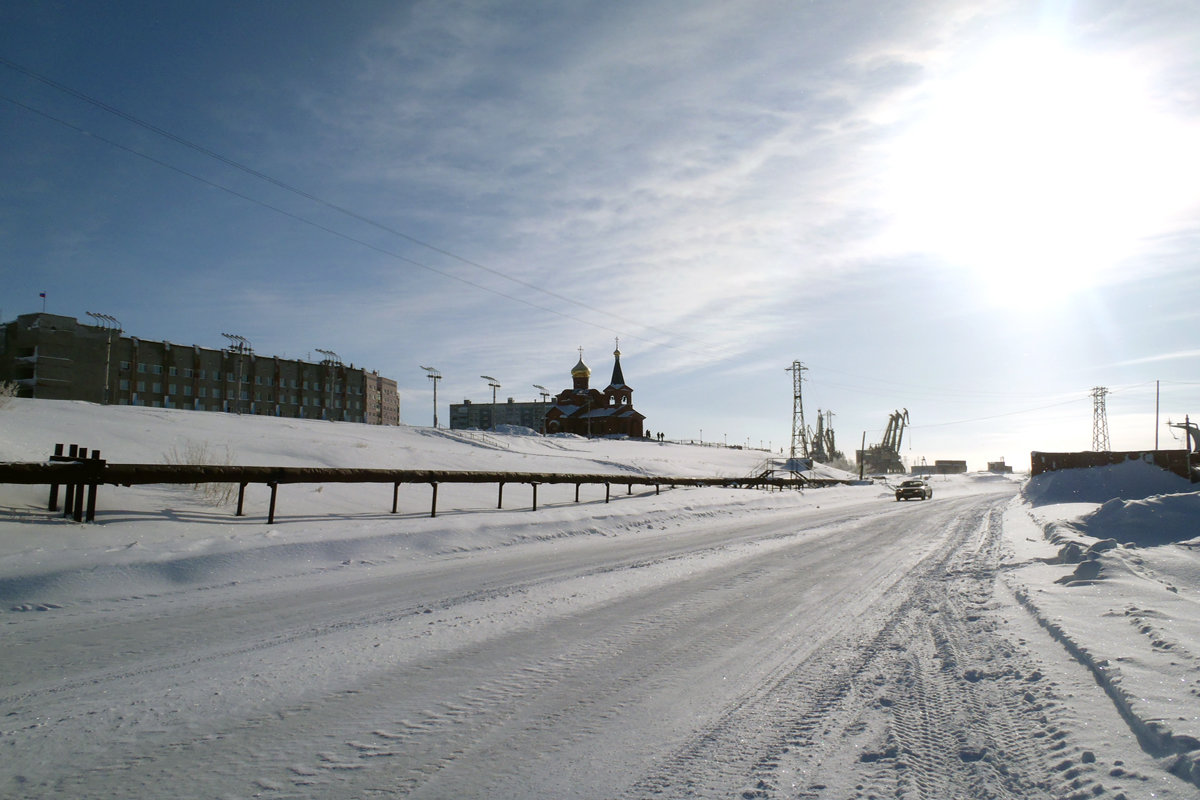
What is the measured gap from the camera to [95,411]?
25938mm

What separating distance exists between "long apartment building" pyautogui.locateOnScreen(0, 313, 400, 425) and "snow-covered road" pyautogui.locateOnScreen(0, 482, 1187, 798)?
73.6 meters

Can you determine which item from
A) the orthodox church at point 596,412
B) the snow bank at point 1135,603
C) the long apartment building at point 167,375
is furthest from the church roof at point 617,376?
the snow bank at point 1135,603

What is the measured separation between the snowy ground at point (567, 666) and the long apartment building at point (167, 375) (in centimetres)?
7079

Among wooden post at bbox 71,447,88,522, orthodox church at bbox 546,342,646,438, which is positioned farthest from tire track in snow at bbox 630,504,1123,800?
orthodox church at bbox 546,342,646,438

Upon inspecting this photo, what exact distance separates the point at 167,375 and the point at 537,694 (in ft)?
354

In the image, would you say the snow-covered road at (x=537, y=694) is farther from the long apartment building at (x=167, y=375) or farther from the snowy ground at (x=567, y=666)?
the long apartment building at (x=167, y=375)

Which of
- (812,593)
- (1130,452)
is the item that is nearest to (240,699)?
(812,593)

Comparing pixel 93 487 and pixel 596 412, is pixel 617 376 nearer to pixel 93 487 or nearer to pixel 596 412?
pixel 596 412

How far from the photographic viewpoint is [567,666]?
518 cm

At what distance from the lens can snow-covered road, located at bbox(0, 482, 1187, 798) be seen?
133 inches

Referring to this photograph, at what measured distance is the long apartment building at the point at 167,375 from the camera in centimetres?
7969

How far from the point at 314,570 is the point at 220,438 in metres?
17.6

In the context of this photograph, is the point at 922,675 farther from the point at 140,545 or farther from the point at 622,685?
the point at 140,545

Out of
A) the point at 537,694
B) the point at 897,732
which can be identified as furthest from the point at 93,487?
the point at 897,732
